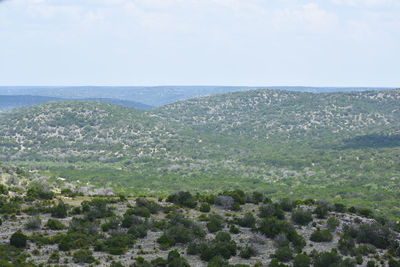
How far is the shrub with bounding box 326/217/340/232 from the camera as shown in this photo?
3269 centimetres

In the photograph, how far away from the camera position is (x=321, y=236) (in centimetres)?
3008

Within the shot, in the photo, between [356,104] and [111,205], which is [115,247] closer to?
[111,205]

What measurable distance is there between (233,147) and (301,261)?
355 feet

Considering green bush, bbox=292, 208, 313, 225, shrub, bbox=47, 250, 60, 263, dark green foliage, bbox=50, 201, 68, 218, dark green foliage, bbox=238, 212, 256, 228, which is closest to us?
shrub, bbox=47, 250, 60, 263

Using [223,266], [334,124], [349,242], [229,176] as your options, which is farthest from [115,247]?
[334,124]

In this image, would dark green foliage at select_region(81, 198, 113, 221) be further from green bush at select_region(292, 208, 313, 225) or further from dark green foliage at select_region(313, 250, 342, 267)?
dark green foliage at select_region(313, 250, 342, 267)

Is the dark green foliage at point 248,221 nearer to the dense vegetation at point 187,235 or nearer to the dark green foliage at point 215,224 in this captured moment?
the dense vegetation at point 187,235

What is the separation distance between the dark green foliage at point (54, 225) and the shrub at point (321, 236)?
19.5m

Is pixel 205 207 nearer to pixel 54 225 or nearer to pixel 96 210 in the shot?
pixel 96 210

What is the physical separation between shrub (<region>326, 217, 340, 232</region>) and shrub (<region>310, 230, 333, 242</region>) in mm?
2348

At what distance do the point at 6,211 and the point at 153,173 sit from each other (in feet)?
230

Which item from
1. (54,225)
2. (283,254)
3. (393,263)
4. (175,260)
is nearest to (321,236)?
(393,263)

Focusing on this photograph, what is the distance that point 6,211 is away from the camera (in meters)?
32.1

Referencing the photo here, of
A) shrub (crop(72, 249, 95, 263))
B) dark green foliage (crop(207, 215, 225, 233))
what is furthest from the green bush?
shrub (crop(72, 249, 95, 263))
